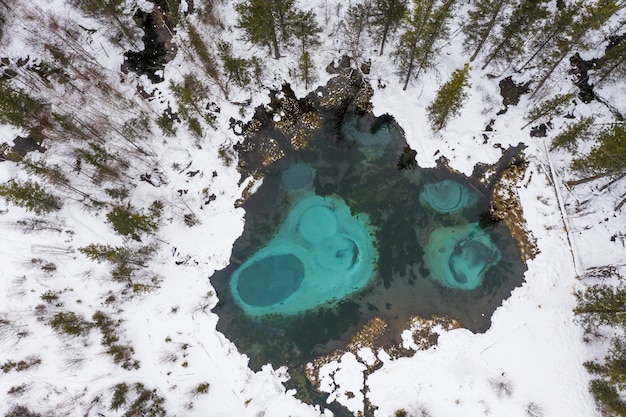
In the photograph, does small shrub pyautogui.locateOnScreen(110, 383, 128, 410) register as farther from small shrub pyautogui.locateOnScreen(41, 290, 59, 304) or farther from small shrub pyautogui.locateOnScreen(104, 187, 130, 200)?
small shrub pyautogui.locateOnScreen(104, 187, 130, 200)

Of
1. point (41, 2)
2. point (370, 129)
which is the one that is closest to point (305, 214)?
point (370, 129)

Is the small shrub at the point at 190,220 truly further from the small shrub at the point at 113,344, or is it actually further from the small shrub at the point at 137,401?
the small shrub at the point at 137,401

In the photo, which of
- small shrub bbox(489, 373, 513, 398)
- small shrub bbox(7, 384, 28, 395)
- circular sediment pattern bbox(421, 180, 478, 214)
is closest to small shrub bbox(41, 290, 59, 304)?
small shrub bbox(7, 384, 28, 395)

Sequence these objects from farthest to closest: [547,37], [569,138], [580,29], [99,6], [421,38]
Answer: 1. [99,6]
2. [547,37]
3. [421,38]
4. [569,138]
5. [580,29]

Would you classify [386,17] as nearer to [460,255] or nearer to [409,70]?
[409,70]

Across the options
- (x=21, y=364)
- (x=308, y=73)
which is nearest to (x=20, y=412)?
(x=21, y=364)
